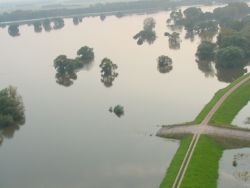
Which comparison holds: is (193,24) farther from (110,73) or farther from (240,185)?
(240,185)

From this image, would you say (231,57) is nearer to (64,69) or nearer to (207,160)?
(64,69)

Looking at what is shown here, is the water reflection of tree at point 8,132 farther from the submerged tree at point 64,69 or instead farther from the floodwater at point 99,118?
the submerged tree at point 64,69

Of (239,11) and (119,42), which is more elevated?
(239,11)

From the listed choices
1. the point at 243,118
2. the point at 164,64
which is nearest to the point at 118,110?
the point at 243,118

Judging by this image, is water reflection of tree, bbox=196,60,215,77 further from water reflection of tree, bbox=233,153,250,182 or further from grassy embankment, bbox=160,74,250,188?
water reflection of tree, bbox=233,153,250,182

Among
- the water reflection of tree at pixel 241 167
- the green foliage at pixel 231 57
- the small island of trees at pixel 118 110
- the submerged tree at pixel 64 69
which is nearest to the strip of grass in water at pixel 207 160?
the water reflection of tree at pixel 241 167

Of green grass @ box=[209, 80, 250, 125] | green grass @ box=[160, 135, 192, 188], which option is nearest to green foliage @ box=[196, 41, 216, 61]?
green grass @ box=[209, 80, 250, 125]

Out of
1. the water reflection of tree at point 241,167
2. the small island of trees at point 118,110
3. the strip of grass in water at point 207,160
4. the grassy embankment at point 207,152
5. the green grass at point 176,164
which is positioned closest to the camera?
the strip of grass in water at point 207,160

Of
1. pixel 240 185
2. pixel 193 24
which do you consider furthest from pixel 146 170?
pixel 193 24
